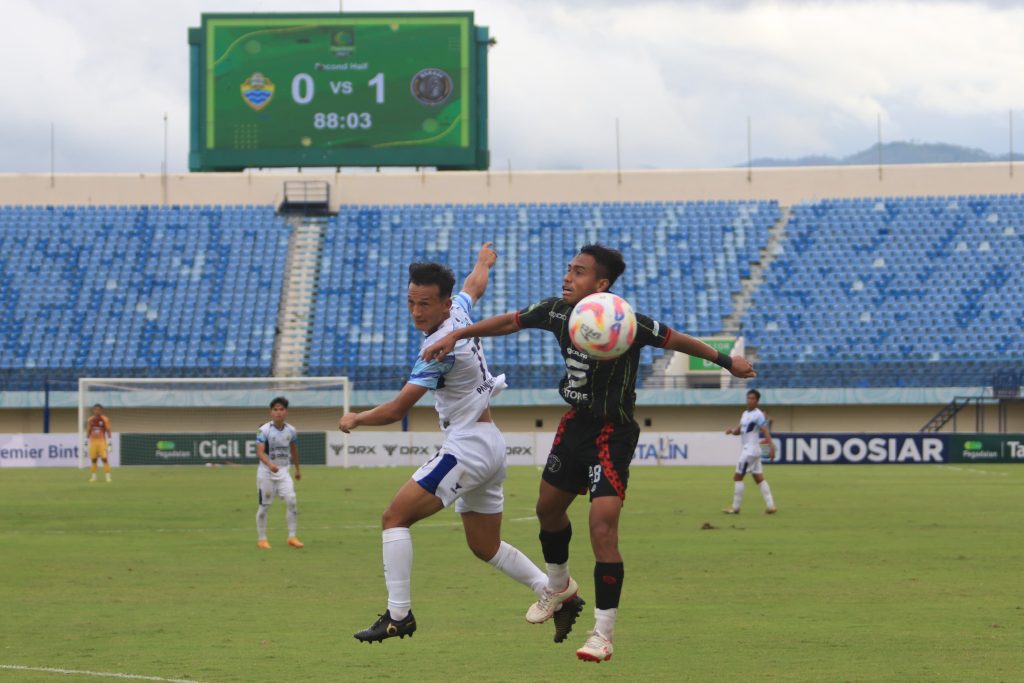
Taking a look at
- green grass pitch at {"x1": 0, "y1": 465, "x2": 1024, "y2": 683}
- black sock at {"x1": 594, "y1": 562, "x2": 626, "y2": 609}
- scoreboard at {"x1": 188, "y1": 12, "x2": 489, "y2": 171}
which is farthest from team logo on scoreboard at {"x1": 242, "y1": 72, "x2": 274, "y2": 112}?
black sock at {"x1": 594, "y1": 562, "x2": 626, "y2": 609}

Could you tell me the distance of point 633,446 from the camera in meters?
9.96

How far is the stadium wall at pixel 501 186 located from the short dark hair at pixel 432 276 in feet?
162

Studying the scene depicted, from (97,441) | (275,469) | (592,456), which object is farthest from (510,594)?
(97,441)

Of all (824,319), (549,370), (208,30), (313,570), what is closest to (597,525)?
(313,570)

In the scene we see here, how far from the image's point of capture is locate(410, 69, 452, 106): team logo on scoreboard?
53.2 m

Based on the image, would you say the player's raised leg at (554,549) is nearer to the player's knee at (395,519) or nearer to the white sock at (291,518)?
the player's knee at (395,519)

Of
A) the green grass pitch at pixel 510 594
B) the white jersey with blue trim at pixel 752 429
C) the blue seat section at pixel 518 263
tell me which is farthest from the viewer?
the blue seat section at pixel 518 263

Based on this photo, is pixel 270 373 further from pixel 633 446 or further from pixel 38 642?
pixel 633 446

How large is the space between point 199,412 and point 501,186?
60.3ft

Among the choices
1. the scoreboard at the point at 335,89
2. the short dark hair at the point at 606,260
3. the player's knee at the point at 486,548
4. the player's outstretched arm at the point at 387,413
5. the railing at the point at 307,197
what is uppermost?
the scoreboard at the point at 335,89

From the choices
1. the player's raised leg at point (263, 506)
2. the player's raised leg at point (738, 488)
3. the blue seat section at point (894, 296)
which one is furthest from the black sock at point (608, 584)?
the blue seat section at point (894, 296)

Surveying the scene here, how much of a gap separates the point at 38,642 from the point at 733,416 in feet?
124

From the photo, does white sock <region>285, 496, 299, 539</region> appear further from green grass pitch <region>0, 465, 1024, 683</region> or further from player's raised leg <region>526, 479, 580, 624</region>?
player's raised leg <region>526, 479, 580, 624</region>

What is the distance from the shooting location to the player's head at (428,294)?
10078mm
